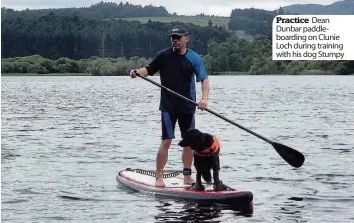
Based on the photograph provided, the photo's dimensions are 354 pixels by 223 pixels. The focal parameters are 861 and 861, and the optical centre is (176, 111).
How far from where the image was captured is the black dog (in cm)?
1233

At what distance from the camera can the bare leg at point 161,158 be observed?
13305mm

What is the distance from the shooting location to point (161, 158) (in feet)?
44.1

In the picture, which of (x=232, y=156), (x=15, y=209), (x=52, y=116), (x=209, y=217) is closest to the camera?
(x=209, y=217)

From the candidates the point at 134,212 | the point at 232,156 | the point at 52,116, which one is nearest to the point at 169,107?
the point at 134,212

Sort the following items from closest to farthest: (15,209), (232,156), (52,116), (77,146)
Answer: (15,209) < (232,156) < (77,146) < (52,116)

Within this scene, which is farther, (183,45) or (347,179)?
(347,179)

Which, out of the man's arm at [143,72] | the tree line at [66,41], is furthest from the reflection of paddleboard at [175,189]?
the tree line at [66,41]

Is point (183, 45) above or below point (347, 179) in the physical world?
above

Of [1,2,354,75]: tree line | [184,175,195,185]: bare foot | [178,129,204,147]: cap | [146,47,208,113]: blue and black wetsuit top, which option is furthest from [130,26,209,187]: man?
[1,2,354,75]: tree line

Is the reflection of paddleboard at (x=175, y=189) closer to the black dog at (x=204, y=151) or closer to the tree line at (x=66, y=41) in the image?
the black dog at (x=204, y=151)

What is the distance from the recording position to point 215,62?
171125mm

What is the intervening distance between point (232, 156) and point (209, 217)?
8.62 m

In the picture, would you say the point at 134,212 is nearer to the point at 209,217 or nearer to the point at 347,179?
the point at 209,217

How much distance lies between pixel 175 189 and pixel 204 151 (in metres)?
1.16
